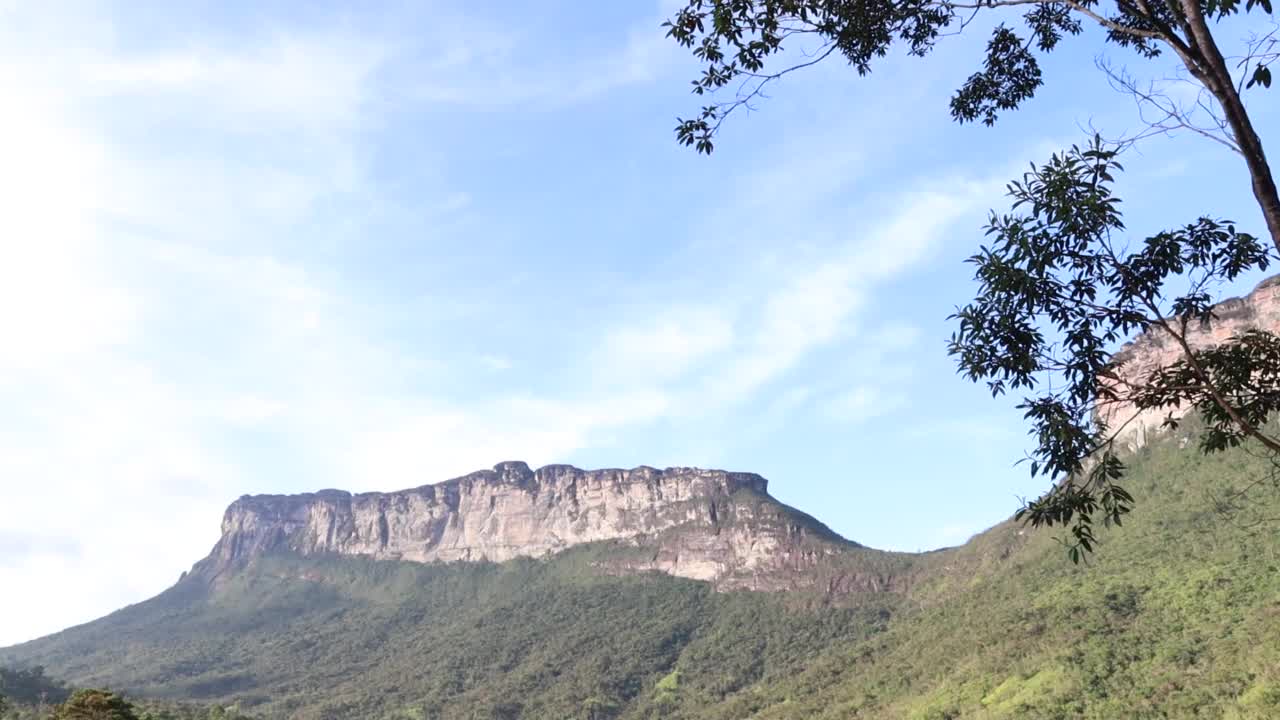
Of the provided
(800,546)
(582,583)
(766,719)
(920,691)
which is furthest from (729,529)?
(920,691)

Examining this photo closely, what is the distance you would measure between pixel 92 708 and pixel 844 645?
115659 millimetres

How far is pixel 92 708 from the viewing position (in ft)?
130

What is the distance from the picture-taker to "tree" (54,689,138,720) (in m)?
39.2

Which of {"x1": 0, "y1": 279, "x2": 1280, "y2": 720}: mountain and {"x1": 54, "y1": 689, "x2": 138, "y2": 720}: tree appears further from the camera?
{"x1": 0, "y1": 279, "x2": 1280, "y2": 720}: mountain

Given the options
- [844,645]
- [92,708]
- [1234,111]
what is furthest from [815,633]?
[1234,111]

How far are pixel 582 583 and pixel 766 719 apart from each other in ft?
330

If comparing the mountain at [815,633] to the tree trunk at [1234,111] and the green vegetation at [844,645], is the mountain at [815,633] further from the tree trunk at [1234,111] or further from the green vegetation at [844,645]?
Answer: the tree trunk at [1234,111]

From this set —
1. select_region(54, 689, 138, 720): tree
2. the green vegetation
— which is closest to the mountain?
the green vegetation

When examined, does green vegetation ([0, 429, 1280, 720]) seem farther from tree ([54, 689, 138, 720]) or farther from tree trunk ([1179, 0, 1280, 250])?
tree ([54, 689, 138, 720])

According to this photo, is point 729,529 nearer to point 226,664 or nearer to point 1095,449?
point 226,664

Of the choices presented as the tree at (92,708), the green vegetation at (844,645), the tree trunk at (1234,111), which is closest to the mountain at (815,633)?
the green vegetation at (844,645)

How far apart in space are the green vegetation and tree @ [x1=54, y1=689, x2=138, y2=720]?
44485 mm

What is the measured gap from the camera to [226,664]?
173 metres

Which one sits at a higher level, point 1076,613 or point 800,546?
point 800,546
